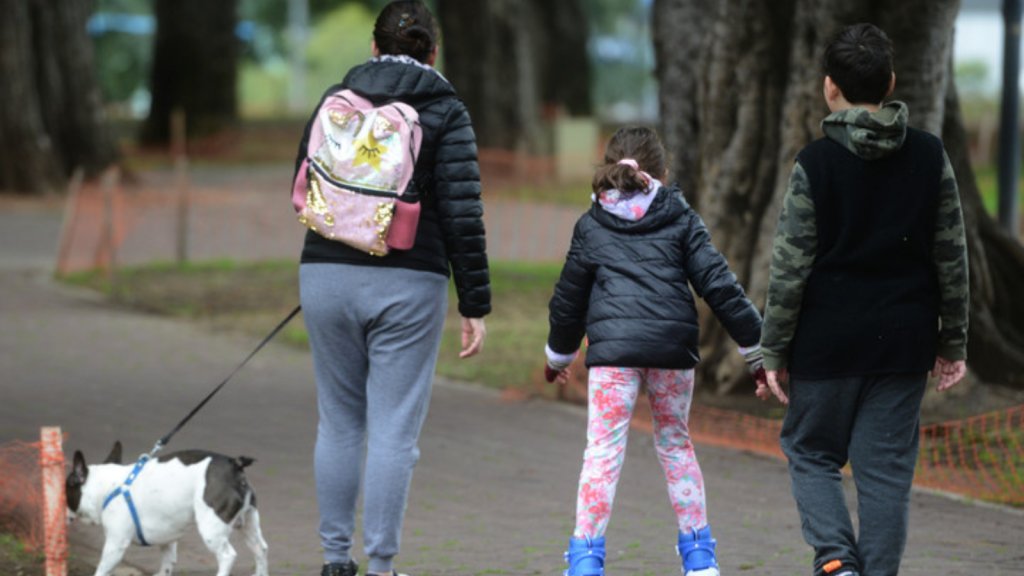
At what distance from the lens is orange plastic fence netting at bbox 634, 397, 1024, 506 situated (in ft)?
26.9

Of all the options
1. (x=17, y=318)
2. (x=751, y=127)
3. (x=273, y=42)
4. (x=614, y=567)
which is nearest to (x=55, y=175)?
(x=17, y=318)

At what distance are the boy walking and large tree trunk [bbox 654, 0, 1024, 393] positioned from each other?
4444 millimetres

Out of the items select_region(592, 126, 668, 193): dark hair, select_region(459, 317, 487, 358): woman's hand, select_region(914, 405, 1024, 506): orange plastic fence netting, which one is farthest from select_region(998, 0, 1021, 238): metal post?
select_region(459, 317, 487, 358): woman's hand

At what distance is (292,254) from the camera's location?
20.8m

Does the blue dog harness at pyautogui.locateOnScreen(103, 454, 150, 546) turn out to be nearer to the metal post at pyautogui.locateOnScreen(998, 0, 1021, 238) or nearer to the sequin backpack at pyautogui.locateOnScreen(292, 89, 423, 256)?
the sequin backpack at pyautogui.locateOnScreen(292, 89, 423, 256)

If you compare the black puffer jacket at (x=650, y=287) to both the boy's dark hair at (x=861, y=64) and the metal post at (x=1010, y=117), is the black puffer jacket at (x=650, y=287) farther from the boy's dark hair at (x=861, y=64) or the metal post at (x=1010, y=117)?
the metal post at (x=1010, y=117)

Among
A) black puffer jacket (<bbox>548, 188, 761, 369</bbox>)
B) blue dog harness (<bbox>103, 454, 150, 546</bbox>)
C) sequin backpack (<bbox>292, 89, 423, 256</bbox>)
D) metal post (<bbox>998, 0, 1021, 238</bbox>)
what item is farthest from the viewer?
metal post (<bbox>998, 0, 1021, 238</bbox>)

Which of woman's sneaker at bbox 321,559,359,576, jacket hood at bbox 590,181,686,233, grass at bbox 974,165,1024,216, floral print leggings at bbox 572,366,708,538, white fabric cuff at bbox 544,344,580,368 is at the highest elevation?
jacket hood at bbox 590,181,686,233

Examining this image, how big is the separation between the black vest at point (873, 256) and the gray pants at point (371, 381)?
127 cm

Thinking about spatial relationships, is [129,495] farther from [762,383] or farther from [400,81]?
[762,383]

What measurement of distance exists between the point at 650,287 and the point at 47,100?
21504 millimetres

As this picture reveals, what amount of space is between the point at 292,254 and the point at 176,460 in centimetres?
1495

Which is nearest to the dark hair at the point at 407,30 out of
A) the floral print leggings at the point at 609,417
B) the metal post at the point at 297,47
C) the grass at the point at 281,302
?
the floral print leggings at the point at 609,417

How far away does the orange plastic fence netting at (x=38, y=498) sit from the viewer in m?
5.91
